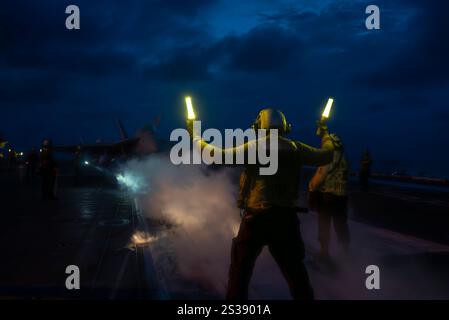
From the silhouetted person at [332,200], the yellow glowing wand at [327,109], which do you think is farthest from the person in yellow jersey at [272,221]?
the silhouetted person at [332,200]

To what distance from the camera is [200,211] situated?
42.6 feet

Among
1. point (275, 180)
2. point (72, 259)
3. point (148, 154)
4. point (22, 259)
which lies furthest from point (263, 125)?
point (148, 154)

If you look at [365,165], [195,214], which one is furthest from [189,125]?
[365,165]

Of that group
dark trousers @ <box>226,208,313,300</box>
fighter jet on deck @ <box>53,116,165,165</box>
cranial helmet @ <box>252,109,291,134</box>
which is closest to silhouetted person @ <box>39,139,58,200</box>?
fighter jet on deck @ <box>53,116,165,165</box>

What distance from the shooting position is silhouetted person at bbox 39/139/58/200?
16361 mm

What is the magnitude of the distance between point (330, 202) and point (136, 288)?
3.36m

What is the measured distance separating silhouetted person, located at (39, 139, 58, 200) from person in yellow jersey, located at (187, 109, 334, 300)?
13.9m

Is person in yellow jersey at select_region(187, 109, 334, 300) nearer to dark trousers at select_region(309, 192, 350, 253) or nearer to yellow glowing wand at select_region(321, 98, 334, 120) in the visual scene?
yellow glowing wand at select_region(321, 98, 334, 120)

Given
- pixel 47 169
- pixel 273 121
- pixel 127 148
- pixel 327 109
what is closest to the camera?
pixel 273 121

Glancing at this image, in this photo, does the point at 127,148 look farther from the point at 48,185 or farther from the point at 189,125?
the point at 189,125

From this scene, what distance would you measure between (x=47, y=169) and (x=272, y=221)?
559 inches

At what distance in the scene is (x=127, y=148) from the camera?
96.5 ft

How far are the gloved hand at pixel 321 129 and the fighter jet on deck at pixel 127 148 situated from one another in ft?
75.8

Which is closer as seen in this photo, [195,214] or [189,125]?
[189,125]
